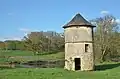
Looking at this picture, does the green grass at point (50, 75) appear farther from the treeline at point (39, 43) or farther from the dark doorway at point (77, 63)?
the treeline at point (39, 43)

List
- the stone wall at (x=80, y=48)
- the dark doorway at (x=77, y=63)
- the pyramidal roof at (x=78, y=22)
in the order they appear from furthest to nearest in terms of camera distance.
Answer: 1. the dark doorway at (x=77, y=63)
2. the pyramidal roof at (x=78, y=22)
3. the stone wall at (x=80, y=48)

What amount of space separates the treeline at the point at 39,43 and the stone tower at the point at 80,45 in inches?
1439

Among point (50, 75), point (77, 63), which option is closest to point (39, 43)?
point (77, 63)

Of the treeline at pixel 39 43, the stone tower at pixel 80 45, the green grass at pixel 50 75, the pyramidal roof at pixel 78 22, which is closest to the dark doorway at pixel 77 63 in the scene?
the stone tower at pixel 80 45

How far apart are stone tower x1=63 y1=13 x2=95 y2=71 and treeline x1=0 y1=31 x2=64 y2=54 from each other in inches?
1439

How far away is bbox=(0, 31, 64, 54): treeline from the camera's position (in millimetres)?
67500

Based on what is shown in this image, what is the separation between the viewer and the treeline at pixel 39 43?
6750 cm

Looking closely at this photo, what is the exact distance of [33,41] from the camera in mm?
65625

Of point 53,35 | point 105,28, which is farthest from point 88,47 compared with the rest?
point 53,35

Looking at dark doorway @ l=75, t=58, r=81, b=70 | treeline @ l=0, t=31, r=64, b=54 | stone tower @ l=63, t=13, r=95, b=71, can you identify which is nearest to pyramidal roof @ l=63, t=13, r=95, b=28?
stone tower @ l=63, t=13, r=95, b=71

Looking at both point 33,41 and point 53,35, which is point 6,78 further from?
point 53,35

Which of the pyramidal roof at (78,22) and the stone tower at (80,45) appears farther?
the pyramidal roof at (78,22)

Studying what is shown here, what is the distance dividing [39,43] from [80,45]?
40697 millimetres

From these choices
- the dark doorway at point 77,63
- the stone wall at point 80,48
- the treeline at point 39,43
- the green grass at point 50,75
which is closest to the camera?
the green grass at point 50,75
